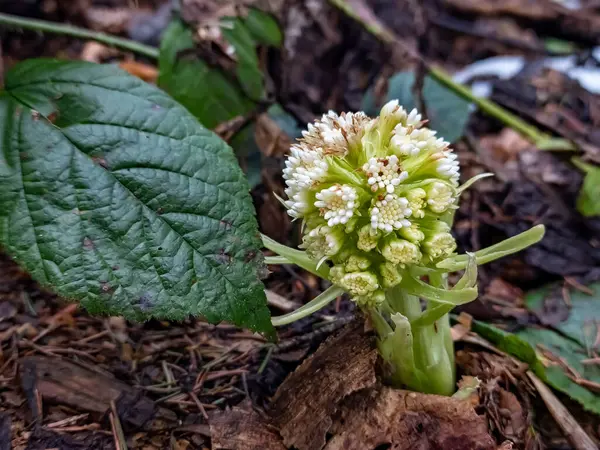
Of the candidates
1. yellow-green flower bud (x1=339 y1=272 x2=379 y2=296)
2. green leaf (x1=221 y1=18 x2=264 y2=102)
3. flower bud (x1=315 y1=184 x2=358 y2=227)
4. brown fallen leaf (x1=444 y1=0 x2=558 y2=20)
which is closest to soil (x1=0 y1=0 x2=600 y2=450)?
green leaf (x1=221 y1=18 x2=264 y2=102)

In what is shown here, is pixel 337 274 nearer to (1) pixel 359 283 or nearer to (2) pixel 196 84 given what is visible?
(1) pixel 359 283

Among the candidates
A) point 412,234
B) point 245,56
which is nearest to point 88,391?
point 412,234

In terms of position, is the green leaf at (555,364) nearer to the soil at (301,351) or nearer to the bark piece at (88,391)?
the soil at (301,351)

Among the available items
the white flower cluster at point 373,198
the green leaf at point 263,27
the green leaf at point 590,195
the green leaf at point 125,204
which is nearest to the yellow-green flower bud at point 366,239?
the white flower cluster at point 373,198

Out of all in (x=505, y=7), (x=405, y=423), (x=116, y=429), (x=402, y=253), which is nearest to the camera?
(x=402, y=253)

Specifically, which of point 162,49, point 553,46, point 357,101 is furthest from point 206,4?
point 553,46

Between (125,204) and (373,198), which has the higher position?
(373,198)
